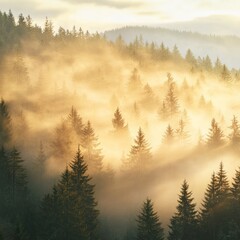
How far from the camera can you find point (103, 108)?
14100 centimetres

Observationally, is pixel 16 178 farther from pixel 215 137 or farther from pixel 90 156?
pixel 215 137

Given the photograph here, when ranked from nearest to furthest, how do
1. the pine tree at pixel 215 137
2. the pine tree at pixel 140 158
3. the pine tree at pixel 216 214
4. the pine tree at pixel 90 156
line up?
the pine tree at pixel 216 214, the pine tree at pixel 90 156, the pine tree at pixel 140 158, the pine tree at pixel 215 137

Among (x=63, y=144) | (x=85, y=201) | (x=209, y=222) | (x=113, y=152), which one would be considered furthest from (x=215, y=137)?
(x=85, y=201)

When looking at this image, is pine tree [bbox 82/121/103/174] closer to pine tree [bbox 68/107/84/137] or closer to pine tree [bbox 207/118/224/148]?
pine tree [bbox 68/107/84/137]

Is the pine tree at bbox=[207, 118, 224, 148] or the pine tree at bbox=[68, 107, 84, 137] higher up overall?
the pine tree at bbox=[68, 107, 84, 137]

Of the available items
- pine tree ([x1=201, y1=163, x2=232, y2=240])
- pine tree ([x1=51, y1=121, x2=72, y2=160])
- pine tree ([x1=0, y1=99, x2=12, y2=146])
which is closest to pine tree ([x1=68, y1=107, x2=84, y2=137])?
pine tree ([x1=51, y1=121, x2=72, y2=160])

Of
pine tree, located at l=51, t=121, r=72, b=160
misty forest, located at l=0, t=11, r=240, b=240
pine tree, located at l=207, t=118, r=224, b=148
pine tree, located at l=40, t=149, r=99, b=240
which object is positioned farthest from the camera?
pine tree, located at l=207, t=118, r=224, b=148

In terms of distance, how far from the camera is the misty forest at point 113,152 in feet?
184

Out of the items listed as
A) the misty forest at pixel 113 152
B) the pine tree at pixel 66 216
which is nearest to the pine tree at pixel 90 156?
the misty forest at pixel 113 152

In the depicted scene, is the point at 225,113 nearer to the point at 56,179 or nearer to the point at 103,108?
the point at 103,108

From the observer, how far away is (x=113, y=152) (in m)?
100

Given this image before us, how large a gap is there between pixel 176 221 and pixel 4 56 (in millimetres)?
128068

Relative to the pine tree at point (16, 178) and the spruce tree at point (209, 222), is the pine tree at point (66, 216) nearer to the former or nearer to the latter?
the spruce tree at point (209, 222)

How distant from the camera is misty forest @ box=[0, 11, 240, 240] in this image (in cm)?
5612
